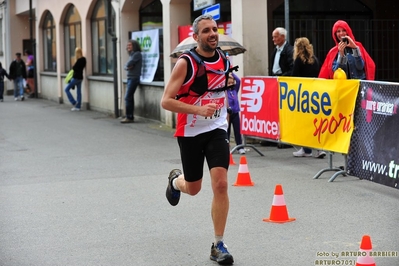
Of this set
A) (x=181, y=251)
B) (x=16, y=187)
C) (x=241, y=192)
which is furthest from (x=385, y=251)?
(x=16, y=187)

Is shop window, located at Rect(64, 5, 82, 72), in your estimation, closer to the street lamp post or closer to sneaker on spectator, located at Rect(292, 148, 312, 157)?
the street lamp post

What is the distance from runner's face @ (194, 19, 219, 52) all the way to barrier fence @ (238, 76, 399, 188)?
3143 mm

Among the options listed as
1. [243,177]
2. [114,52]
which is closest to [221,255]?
[243,177]

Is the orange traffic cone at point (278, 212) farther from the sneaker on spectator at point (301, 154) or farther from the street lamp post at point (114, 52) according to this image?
the street lamp post at point (114, 52)

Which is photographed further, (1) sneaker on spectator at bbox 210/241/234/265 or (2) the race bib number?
(2) the race bib number

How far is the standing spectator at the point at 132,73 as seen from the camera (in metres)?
19.3

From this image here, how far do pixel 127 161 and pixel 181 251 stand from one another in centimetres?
607

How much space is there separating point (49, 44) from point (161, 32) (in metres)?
12.4

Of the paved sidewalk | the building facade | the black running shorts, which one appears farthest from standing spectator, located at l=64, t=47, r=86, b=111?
the black running shorts

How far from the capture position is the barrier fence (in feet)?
30.1

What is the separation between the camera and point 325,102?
10.7m

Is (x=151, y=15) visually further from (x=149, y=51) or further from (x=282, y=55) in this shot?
(x=282, y=55)

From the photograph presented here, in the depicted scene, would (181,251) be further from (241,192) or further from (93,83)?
(93,83)

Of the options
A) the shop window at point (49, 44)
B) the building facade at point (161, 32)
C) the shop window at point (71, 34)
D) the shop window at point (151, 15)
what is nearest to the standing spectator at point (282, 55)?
the building facade at point (161, 32)
